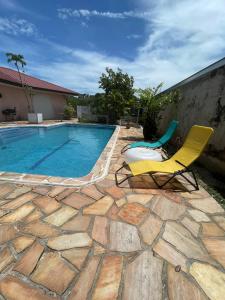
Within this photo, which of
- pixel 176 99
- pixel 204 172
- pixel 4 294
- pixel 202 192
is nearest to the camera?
pixel 4 294

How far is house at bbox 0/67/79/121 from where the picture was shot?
15.1m

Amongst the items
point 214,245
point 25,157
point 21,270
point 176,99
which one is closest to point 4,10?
point 25,157

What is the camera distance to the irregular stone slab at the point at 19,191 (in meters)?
3.04

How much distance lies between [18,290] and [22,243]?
60 cm

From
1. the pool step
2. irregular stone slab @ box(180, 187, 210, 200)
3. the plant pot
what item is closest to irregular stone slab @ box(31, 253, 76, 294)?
irregular stone slab @ box(180, 187, 210, 200)

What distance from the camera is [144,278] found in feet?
5.49

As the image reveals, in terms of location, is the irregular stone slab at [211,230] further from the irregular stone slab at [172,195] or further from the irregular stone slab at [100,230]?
the irregular stone slab at [100,230]

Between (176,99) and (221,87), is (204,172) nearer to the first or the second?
(221,87)

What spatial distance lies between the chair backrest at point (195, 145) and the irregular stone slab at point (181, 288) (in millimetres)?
2366

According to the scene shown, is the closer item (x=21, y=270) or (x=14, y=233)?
(x=21, y=270)

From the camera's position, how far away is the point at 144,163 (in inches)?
150

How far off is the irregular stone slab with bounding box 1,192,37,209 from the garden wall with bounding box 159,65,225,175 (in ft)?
15.5

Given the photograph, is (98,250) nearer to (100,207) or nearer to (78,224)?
(78,224)

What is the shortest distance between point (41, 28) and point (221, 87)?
34.8ft
